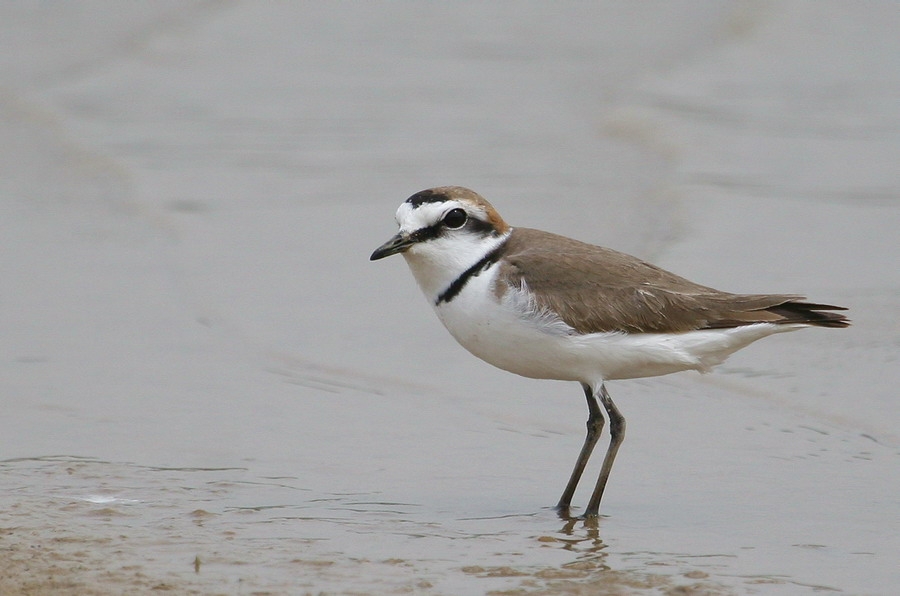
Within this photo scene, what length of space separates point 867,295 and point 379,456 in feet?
12.5

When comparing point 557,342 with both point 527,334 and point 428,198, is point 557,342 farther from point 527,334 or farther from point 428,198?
point 428,198

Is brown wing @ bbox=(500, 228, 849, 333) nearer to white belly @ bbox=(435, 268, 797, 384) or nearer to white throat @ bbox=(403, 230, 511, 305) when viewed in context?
white belly @ bbox=(435, 268, 797, 384)

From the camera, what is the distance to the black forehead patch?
6.72 m

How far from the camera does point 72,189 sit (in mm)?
12320

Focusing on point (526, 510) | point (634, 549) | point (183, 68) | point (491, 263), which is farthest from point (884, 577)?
point (183, 68)

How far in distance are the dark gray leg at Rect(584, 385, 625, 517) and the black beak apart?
3.57 ft

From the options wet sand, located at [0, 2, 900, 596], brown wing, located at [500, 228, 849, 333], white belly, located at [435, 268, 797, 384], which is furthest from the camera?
brown wing, located at [500, 228, 849, 333]

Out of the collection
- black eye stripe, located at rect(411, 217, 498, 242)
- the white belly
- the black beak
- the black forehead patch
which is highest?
the black forehead patch

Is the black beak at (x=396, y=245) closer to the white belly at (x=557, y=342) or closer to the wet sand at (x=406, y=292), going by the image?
the white belly at (x=557, y=342)

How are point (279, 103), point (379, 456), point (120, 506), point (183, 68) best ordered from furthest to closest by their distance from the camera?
point (183, 68) < point (279, 103) < point (379, 456) < point (120, 506)

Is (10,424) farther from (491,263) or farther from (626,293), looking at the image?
(626,293)

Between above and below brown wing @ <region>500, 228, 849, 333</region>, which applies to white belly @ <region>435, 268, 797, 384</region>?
below

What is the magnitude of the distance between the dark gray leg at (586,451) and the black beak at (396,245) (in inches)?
42.9

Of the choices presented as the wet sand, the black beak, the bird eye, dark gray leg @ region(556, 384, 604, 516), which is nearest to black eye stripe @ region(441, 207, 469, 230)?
the bird eye
